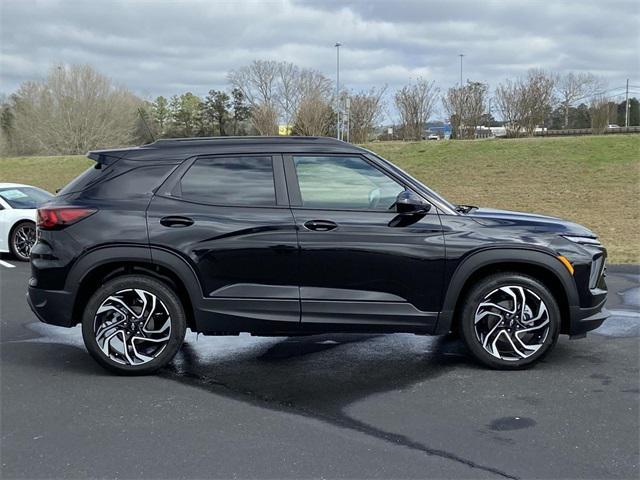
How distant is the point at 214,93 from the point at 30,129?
15.3m

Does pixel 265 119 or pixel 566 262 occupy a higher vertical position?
→ pixel 265 119

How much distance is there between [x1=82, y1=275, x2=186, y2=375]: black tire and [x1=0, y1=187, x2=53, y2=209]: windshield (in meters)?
7.53

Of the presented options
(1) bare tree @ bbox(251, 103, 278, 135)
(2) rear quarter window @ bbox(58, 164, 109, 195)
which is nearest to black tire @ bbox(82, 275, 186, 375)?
(2) rear quarter window @ bbox(58, 164, 109, 195)

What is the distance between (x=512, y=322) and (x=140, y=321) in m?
2.85

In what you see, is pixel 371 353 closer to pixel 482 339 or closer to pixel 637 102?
pixel 482 339

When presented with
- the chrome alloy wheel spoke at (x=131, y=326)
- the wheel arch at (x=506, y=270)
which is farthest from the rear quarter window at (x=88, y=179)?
the wheel arch at (x=506, y=270)

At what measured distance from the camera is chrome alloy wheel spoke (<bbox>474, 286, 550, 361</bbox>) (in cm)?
504

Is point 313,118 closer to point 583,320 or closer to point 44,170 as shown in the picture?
point 44,170

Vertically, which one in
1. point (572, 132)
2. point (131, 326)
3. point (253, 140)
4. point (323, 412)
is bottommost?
point (323, 412)

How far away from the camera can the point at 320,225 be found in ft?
16.2

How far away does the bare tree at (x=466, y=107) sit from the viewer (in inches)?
1219

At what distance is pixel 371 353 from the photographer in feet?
18.6

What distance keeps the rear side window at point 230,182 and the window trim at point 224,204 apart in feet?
0.06

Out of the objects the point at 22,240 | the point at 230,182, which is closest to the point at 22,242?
the point at 22,240
